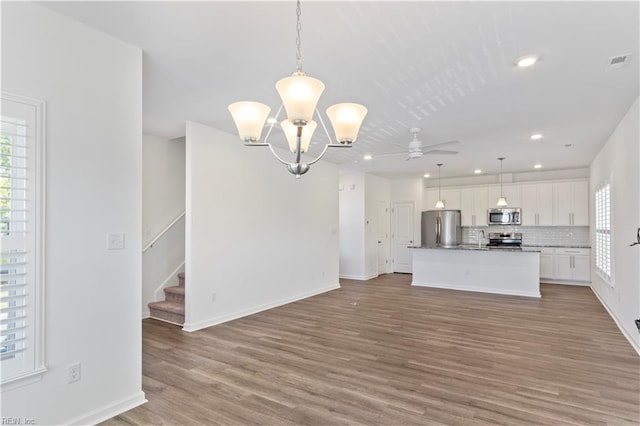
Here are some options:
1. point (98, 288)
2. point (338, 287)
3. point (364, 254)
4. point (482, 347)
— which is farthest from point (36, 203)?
point (364, 254)

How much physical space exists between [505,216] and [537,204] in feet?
2.56

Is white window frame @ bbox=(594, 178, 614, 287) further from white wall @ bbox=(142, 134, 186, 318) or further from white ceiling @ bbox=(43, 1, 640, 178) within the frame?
white wall @ bbox=(142, 134, 186, 318)

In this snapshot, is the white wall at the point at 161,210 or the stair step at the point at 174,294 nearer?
the stair step at the point at 174,294

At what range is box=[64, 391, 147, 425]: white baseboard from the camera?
237cm

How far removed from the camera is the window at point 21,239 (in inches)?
80.9

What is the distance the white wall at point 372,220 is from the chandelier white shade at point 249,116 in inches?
268

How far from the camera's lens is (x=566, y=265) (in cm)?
825

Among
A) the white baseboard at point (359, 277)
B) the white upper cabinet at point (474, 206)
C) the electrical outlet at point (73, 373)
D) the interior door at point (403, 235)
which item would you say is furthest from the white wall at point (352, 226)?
the electrical outlet at point (73, 373)

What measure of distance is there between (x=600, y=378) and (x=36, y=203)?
473cm

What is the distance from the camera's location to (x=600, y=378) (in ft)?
10.3

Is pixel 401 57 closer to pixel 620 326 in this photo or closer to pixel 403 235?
pixel 620 326

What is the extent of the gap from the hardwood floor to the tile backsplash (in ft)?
12.7

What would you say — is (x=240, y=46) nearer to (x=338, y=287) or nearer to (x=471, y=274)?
(x=338, y=287)

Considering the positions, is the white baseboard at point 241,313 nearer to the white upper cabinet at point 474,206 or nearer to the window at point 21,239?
the window at point 21,239
